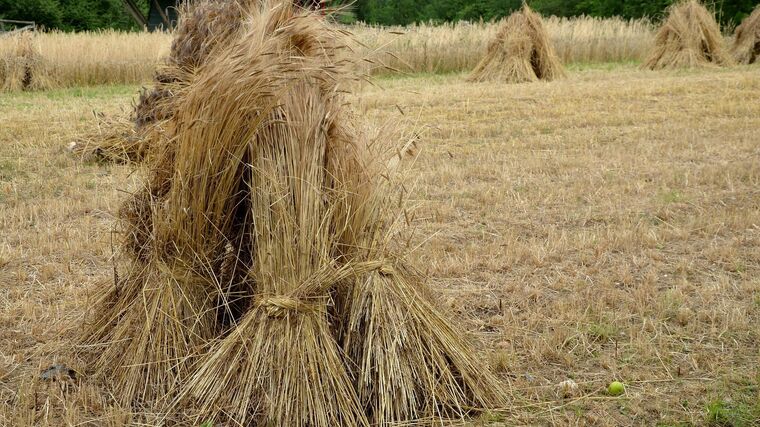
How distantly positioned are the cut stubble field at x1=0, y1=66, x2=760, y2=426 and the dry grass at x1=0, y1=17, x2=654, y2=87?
6.65 meters

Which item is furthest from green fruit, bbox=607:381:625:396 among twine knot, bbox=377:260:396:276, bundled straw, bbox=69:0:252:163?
bundled straw, bbox=69:0:252:163

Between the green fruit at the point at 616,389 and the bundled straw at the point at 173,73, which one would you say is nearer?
the green fruit at the point at 616,389

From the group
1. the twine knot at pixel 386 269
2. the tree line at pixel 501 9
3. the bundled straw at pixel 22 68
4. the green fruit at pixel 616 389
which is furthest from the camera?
the tree line at pixel 501 9

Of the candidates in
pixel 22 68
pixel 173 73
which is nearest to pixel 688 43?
pixel 22 68

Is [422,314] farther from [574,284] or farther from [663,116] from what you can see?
[663,116]

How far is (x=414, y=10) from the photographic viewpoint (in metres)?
57.2

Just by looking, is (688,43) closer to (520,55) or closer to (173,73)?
(520,55)

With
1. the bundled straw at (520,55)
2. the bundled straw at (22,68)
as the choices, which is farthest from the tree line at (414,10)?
the bundled straw at (22,68)

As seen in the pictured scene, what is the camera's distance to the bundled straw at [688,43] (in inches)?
793

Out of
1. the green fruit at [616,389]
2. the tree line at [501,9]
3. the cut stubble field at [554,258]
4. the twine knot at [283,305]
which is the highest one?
the twine knot at [283,305]

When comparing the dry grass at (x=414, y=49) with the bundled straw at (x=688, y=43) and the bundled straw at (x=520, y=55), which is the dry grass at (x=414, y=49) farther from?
the bundled straw at (x=688, y=43)

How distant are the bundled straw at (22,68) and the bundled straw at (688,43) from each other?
46.0 ft

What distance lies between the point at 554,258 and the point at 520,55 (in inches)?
521

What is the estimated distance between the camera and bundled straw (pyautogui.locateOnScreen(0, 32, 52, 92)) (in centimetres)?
1747
